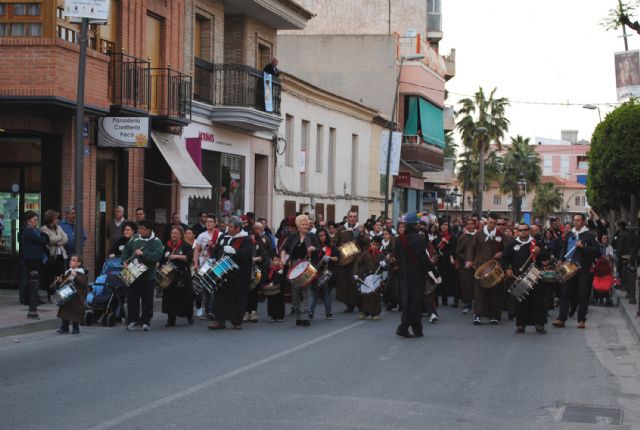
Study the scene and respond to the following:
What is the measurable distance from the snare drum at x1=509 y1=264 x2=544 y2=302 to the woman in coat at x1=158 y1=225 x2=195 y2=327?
5.10 metres

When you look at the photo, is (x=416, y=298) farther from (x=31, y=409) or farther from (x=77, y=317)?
(x=31, y=409)

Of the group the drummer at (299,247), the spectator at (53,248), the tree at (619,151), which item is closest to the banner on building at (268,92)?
the tree at (619,151)

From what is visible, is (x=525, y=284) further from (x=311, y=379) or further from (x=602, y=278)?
(x=602, y=278)

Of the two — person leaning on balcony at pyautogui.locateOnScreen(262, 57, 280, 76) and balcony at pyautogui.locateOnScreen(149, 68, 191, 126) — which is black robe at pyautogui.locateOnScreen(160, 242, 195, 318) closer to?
balcony at pyautogui.locateOnScreen(149, 68, 191, 126)

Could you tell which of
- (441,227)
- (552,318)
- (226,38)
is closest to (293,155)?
(226,38)

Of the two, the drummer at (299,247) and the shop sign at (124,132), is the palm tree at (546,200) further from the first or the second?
the drummer at (299,247)

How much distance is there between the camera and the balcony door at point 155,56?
26.0 metres

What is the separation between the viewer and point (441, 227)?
79.8ft

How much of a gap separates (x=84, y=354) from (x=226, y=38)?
1983 centimetres

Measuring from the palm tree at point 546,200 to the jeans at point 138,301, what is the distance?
10448 cm

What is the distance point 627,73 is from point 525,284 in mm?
11186

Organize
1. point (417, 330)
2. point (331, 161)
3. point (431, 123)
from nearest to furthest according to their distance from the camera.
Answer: point (417, 330) → point (331, 161) → point (431, 123)

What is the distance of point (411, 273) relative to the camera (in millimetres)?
16172

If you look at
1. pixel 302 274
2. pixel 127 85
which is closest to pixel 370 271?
pixel 302 274
